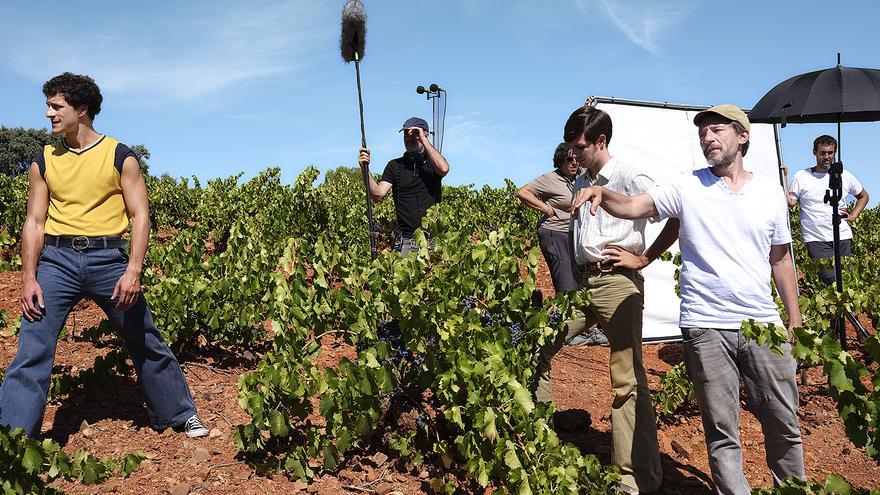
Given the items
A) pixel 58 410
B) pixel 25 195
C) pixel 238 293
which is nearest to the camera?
pixel 58 410

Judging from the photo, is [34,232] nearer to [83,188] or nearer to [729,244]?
[83,188]

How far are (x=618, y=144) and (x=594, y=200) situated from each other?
378 cm

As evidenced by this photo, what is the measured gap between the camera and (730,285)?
2.94m

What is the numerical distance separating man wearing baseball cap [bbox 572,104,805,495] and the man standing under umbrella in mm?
4443

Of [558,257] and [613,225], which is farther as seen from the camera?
[558,257]

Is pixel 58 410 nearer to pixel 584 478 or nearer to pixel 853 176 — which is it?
pixel 584 478

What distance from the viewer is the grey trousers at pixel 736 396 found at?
296cm

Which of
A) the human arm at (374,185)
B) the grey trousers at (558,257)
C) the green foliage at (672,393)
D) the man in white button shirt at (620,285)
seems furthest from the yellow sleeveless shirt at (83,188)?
the green foliage at (672,393)

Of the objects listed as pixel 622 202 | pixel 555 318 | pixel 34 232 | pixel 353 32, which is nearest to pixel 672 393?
pixel 555 318

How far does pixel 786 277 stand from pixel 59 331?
139 inches

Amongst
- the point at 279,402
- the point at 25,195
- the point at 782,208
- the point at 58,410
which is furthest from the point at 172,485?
the point at 25,195

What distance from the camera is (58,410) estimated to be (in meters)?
4.39

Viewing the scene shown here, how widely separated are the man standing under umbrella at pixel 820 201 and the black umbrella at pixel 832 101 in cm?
97

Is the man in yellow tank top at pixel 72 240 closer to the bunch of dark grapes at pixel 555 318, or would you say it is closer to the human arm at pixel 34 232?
the human arm at pixel 34 232
